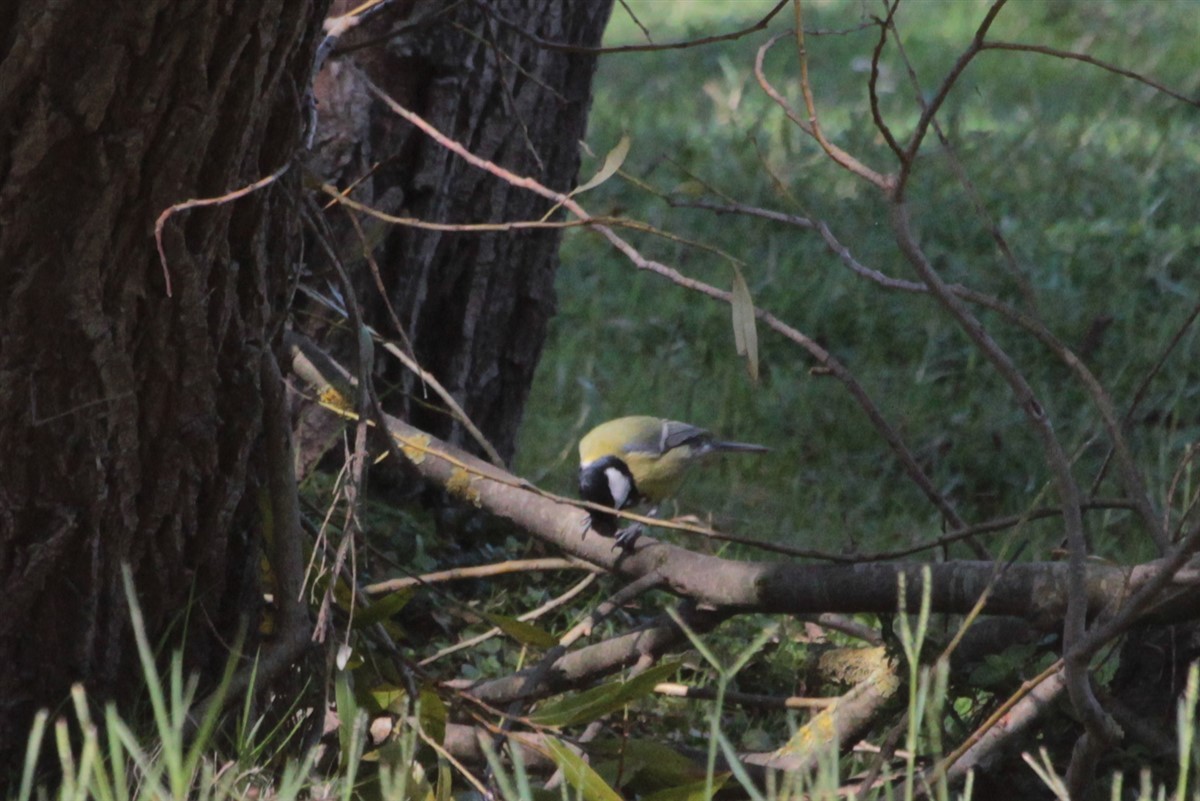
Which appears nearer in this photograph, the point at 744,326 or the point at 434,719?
the point at 744,326

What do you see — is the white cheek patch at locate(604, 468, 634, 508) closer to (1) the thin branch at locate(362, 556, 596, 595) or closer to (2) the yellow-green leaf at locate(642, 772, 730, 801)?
(1) the thin branch at locate(362, 556, 596, 595)

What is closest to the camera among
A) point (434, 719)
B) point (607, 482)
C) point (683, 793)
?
point (683, 793)

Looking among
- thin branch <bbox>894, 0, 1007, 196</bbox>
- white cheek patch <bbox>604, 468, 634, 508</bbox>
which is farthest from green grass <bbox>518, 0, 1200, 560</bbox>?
thin branch <bbox>894, 0, 1007, 196</bbox>

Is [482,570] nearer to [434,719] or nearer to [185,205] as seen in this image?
[434,719]

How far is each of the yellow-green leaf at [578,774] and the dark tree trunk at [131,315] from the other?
49 cm

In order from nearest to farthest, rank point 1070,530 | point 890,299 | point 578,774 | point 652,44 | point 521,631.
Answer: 1. point 1070,530
2. point 578,774
3. point 652,44
4. point 521,631
5. point 890,299

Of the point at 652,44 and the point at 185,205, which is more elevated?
the point at 652,44

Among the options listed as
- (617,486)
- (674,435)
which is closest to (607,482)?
(617,486)

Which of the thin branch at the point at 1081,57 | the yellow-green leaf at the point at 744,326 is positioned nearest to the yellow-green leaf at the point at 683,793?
the yellow-green leaf at the point at 744,326

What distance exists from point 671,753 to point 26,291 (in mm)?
1125

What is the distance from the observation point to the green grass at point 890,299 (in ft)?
14.6

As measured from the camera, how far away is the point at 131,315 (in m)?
1.77

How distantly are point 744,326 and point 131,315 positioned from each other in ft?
2.54

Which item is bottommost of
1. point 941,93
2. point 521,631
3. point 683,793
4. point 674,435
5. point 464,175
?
point 683,793
